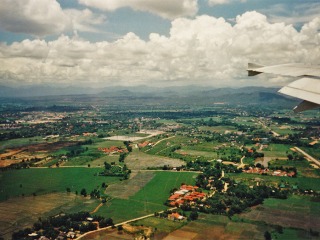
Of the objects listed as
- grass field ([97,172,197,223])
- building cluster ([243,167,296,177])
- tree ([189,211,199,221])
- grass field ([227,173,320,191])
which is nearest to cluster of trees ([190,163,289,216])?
tree ([189,211,199,221])

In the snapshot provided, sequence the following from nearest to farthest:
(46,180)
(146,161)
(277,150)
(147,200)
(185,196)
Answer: (147,200) → (185,196) → (46,180) → (146,161) → (277,150)

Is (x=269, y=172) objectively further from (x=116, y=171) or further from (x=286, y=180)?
(x=116, y=171)

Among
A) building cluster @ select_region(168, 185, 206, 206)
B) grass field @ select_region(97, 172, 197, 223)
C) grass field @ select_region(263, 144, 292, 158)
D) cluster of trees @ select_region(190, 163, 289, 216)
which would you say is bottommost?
grass field @ select_region(97, 172, 197, 223)

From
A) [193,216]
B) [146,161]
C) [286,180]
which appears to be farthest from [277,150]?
[193,216]

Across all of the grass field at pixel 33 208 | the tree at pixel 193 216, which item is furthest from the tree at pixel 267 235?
the grass field at pixel 33 208

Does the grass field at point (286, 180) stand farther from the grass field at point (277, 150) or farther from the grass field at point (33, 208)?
the grass field at point (33, 208)

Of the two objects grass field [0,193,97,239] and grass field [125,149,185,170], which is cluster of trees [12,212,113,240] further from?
grass field [125,149,185,170]
